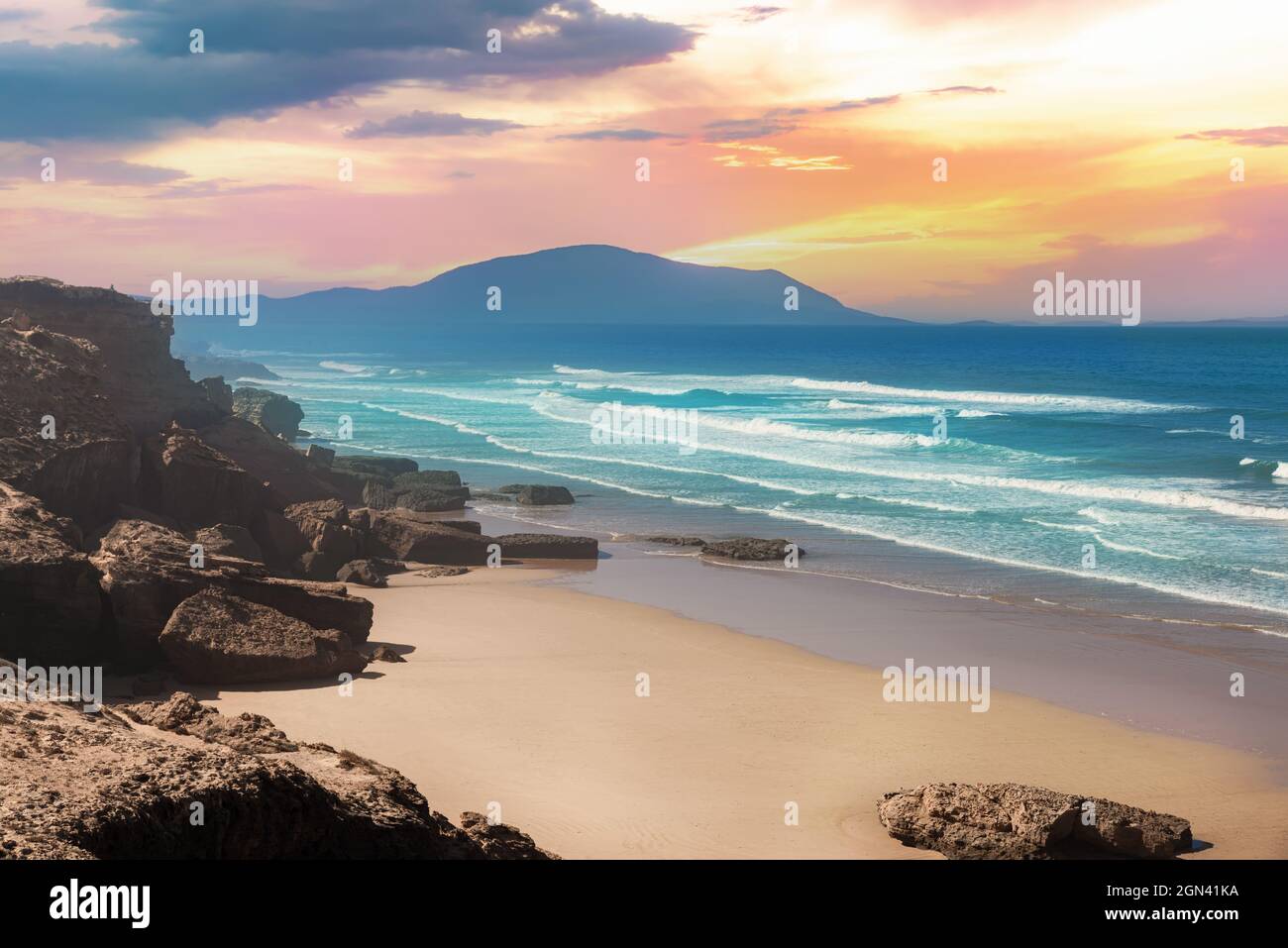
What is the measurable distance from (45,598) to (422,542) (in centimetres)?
1068

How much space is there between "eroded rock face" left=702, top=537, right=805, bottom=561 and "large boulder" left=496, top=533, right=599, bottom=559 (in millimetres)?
2426

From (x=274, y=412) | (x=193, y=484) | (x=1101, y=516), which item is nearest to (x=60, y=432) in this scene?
(x=193, y=484)

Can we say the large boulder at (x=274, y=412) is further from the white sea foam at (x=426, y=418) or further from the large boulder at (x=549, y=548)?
the large boulder at (x=549, y=548)

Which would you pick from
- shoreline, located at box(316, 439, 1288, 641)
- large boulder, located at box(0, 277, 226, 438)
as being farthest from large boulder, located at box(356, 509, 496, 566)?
large boulder, located at box(0, 277, 226, 438)

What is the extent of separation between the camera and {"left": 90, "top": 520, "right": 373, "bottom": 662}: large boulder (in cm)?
1324

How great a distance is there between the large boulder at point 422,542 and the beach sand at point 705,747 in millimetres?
5956

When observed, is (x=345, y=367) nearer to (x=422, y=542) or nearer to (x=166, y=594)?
(x=422, y=542)

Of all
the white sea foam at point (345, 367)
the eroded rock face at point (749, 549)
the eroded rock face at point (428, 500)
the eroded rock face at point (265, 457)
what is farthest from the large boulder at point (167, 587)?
the white sea foam at point (345, 367)

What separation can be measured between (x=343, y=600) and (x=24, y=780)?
31.9 feet

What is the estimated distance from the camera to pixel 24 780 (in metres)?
5.62

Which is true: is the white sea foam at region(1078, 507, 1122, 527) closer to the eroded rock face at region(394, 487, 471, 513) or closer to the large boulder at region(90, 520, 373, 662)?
the eroded rock face at region(394, 487, 471, 513)

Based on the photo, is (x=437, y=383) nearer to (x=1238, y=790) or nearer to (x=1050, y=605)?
(x=1050, y=605)

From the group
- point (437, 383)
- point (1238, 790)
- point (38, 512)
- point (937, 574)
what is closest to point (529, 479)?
point (937, 574)

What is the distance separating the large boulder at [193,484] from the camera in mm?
19219
